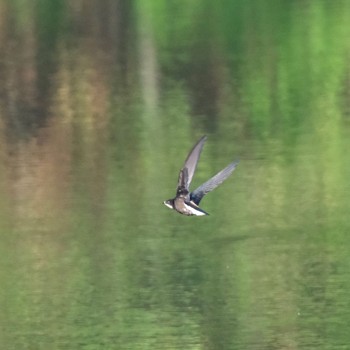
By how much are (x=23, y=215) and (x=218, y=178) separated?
6.05 meters

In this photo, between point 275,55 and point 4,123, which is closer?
point 4,123

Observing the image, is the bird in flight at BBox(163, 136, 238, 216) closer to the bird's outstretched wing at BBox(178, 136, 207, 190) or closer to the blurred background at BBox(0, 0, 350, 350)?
the bird's outstretched wing at BBox(178, 136, 207, 190)

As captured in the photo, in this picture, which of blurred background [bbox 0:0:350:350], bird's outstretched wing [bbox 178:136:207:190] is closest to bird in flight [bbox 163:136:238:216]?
bird's outstretched wing [bbox 178:136:207:190]

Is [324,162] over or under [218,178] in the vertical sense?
under

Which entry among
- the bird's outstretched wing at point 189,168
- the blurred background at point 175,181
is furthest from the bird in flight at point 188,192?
the blurred background at point 175,181

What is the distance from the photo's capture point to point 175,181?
14016 millimetres

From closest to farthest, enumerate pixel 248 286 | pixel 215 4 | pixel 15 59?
pixel 248 286 < pixel 15 59 < pixel 215 4


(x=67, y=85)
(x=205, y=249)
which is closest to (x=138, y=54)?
(x=67, y=85)

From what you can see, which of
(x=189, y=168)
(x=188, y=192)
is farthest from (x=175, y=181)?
(x=188, y=192)

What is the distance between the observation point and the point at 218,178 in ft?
26.1

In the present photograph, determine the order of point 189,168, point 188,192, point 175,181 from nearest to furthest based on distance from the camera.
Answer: point 188,192
point 189,168
point 175,181

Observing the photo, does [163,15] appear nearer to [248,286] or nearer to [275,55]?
[275,55]

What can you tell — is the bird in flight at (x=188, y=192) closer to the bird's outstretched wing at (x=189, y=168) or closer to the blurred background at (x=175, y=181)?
the bird's outstretched wing at (x=189, y=168)

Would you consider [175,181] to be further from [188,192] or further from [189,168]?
[188,192]
